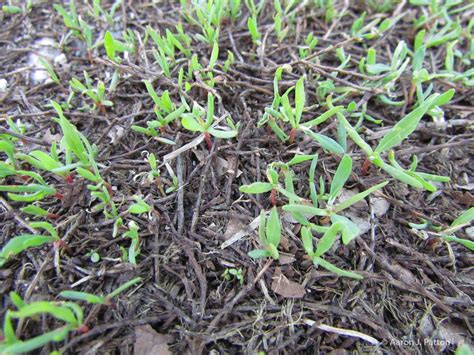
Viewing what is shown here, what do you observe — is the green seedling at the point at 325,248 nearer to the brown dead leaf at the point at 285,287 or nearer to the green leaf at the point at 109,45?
the brown dead leaf at the point at 285,287

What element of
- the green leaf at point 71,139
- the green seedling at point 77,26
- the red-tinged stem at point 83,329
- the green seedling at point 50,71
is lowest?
the red-tinged stem at point 83,329

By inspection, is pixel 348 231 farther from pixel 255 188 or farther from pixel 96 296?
pixel 96 296

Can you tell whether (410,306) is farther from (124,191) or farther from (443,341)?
(124,191)

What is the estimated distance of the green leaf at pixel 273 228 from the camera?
51.3 inches

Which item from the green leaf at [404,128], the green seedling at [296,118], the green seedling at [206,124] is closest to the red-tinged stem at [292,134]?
the green seedling at [296,118]

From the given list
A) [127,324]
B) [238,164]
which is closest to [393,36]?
[238,164]

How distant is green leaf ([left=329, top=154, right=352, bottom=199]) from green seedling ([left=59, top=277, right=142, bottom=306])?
85cm

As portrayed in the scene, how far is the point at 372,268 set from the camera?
1.44 meters

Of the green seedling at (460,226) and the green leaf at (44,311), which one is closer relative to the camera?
the green leaf at (44,311)

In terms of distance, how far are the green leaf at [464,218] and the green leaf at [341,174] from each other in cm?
50

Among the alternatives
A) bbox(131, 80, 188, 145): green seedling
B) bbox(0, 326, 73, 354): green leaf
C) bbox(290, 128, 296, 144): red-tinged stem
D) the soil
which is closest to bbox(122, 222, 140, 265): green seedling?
the soil

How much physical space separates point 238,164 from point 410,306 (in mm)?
914

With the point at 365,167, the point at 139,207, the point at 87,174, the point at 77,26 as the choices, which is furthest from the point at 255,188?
the point at 77,26

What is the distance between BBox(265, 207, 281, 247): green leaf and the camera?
1302 millimetres
